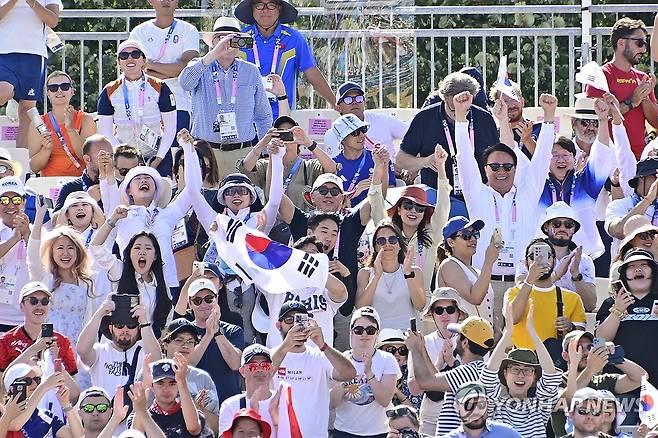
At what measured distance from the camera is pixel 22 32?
20250 millimetres

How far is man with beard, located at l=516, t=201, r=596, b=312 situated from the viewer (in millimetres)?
16781

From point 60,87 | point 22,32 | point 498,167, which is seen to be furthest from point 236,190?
point 22,32

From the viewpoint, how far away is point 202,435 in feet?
49.9

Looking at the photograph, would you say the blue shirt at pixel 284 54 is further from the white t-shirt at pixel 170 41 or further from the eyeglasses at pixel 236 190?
the eyeglasses at pixel 236 190

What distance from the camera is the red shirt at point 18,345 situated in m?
15.9

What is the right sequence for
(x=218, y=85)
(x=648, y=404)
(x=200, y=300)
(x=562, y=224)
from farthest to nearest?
(x=218, y=85)
(x=562, y=224)
(x=200, y=300)
(x=648, y=404)

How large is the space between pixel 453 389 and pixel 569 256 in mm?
1865

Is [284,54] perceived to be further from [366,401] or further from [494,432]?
[494,432]

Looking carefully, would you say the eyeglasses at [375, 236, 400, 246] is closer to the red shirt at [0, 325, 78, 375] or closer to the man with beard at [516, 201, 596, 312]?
the man with beard at [516, 201, 596, 312]

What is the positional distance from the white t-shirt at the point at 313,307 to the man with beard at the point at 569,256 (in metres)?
1.34

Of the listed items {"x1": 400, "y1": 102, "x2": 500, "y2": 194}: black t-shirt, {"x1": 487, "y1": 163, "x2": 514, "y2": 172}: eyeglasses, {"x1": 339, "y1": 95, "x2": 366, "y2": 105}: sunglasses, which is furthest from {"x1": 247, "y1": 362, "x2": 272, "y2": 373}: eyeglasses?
{"x1": 339, "y1": 95, "x2": 366, "y2": 105}: sunglasses

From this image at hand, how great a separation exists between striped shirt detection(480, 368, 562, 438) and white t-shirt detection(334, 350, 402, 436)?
0.87 metres

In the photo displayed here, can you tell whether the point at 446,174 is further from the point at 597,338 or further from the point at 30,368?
the point at 30,368

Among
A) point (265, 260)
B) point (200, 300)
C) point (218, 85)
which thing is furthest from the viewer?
point (218, 85)
